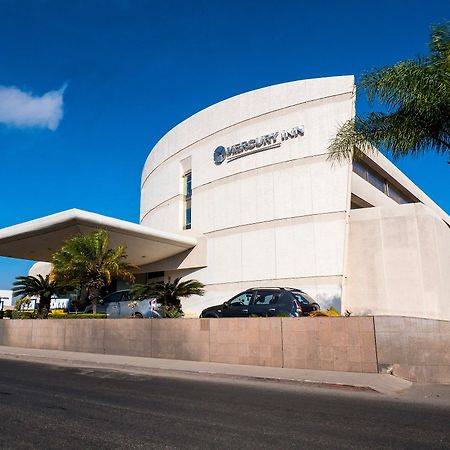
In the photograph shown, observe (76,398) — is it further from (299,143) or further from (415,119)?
(299,143)

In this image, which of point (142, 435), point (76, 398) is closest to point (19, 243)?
point (76, 398)

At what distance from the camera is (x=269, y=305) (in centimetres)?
1552

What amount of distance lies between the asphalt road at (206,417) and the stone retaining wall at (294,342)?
2.34 m

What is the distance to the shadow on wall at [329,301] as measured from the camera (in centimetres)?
2516

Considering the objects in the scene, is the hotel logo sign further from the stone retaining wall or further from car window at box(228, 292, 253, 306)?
the stone retaining wall

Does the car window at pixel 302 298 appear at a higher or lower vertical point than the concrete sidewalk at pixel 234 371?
higher

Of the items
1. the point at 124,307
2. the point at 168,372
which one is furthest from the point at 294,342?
the point at 124,307

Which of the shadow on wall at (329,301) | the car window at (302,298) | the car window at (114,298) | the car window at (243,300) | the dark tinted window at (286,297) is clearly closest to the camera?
the dark tinted window at (286,297)

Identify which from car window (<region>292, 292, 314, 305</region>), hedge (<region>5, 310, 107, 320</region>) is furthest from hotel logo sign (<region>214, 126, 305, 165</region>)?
hedge (<region>5, 310, 107, 320</region>)

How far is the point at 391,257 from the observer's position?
2528cm

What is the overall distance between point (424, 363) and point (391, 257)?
48.3 feet

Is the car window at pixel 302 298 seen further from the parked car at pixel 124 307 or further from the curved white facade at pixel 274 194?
the curved white facade at pixel 274 194

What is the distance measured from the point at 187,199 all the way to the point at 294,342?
79.6ft

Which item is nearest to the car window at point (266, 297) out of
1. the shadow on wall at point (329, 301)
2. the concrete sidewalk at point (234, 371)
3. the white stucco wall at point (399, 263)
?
the concrete sidewalk at point (234, 371)
